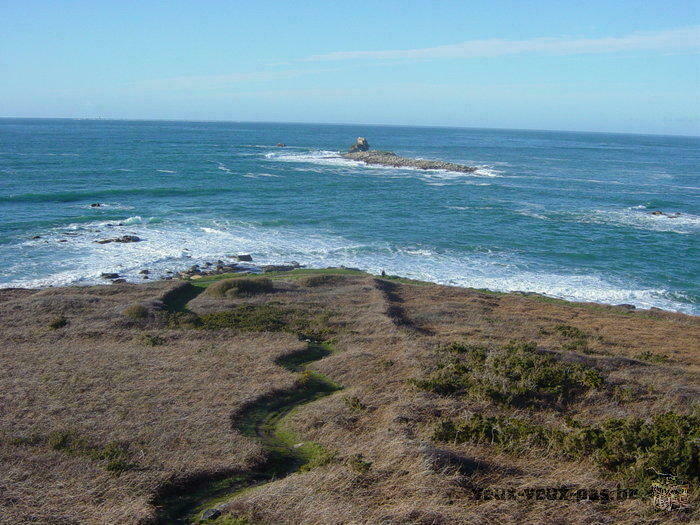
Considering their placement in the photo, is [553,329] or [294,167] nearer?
[553,329]

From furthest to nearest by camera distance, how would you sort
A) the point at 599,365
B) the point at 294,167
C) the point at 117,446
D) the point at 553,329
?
1. the point at 294,167
2. the point at 553,329
3. the point at 599,365
4. the point at 117,446

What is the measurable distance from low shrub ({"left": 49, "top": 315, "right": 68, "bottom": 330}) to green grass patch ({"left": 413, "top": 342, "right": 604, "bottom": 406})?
1654 centimetres

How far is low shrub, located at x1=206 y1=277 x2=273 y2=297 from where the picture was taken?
98.3 feet

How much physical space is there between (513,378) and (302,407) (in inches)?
249

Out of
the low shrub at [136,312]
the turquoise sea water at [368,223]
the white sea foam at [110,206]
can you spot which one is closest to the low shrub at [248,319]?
the low shrub at [136,312]

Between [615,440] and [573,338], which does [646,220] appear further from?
[615,440]

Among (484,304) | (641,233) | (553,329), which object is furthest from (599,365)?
(641,233)

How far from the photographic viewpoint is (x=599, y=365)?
18.5 m

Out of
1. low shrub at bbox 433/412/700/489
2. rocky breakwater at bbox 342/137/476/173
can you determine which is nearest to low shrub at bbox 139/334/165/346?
low shrub at bbox 433/412/700/489

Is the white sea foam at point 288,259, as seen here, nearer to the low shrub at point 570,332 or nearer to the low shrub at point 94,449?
the low shrub at point 570,332

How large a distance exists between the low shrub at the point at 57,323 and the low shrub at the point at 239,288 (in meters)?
7.68

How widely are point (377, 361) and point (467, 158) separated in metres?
122

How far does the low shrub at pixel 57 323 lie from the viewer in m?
24.0

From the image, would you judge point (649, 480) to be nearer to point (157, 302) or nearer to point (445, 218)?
point (157, 302)
